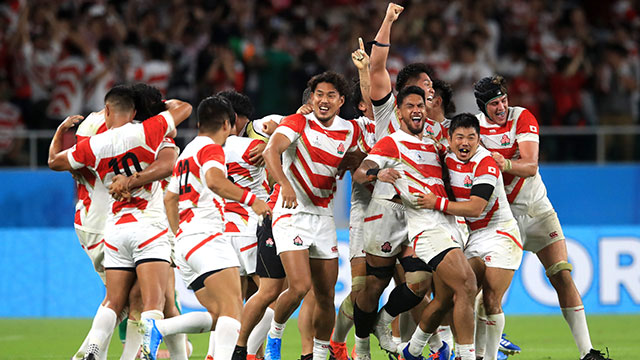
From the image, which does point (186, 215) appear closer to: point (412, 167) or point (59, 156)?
point (59, 156)

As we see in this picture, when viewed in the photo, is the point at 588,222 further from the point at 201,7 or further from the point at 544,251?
the point at 201,7

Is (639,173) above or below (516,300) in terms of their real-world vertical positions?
above

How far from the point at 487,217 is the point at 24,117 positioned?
9967mm

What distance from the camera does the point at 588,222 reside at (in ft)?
53.4

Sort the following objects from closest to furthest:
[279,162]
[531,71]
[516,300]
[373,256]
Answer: [279,162], [373,256], [516,300], [531,71]

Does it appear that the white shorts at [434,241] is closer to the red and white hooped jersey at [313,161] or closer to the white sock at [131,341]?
the red and white hooped jersey at [313,161]

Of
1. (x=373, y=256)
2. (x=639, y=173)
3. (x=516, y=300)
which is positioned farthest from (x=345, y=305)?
(x=639, y=173)

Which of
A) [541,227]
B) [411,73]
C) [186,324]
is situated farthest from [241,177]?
[541,227]

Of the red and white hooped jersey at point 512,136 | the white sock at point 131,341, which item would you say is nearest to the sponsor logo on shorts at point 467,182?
the red and white hooped jersey at point 512,136

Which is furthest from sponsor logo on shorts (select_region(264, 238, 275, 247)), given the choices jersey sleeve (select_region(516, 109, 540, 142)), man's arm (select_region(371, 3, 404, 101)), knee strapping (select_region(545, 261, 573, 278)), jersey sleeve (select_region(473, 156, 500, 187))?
knee strapping (select_region(545, 261, 573, 278))

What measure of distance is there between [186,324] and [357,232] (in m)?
2.21

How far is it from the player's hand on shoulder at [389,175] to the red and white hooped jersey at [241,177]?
150 centimetres

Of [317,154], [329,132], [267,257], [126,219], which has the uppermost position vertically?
[329,132]

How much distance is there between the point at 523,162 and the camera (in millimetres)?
9242
